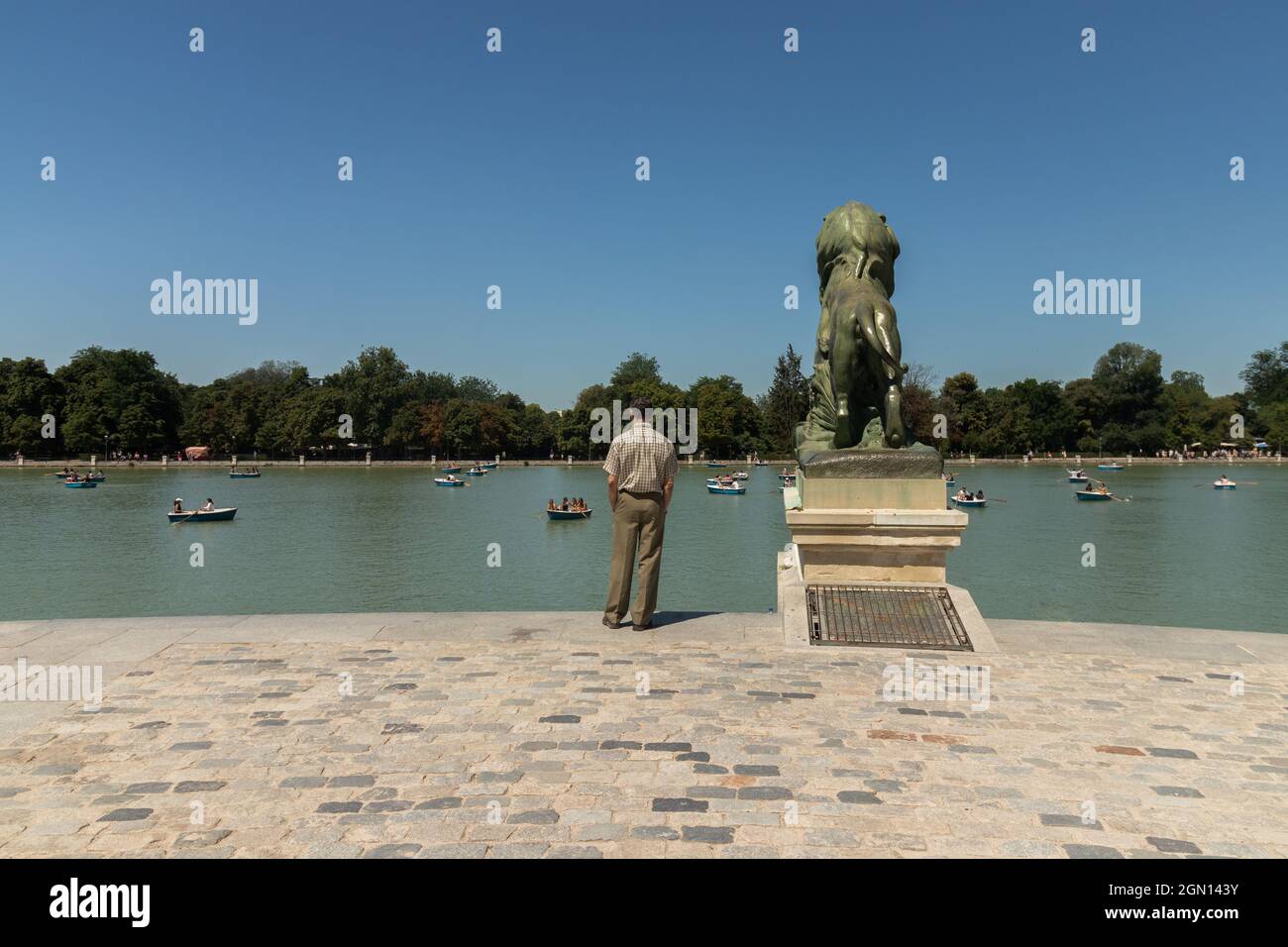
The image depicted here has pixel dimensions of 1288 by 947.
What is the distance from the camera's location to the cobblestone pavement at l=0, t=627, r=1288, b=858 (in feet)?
11.5

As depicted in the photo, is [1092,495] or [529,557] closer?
[529,557]

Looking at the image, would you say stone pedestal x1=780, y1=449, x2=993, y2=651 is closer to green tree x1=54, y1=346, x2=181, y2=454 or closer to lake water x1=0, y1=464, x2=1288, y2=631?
lake water x1=0, y1=464, x2=1288, y2=631

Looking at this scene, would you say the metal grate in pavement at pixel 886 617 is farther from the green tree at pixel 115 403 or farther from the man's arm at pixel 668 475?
the green tree at pixel 115 403

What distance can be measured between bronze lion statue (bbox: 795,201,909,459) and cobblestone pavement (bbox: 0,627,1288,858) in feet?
9.81

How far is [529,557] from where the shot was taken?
27.8 meters

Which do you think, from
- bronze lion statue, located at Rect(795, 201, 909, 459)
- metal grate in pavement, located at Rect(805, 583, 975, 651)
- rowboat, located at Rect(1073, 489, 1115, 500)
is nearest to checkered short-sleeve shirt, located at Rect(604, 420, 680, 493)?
metal grate in pavement, located at Rect(805, 583, 975, 651)

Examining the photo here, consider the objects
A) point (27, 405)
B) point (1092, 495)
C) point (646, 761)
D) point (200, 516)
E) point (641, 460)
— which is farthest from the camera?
point (27, 405)

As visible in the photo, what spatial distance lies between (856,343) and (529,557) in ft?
67.8

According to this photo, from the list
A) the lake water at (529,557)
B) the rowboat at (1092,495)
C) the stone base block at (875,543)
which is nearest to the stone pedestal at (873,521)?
the stone base block at (875,543)

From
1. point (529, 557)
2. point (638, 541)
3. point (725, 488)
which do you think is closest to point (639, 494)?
point (638, 541)

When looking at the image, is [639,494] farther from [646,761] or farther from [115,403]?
[115,403]

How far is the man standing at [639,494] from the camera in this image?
7062 mm

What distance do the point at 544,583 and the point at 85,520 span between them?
88.1 feet
